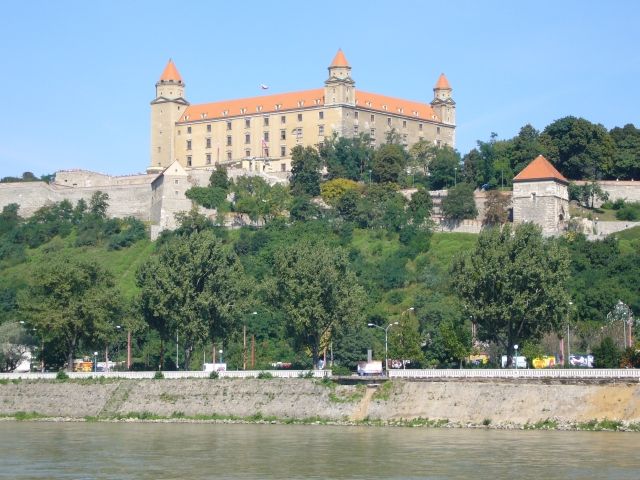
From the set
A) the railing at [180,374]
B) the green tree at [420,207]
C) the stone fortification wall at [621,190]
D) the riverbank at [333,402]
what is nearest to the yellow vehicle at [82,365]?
the railing at [180,374]

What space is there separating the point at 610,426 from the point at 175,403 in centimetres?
2396

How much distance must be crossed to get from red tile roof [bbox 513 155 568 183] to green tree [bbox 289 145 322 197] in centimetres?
2524

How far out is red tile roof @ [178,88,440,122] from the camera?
159 metres

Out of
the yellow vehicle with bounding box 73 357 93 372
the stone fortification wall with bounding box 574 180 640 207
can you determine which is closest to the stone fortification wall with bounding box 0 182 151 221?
the yellow vehicle with bounding box 73 357 93 372

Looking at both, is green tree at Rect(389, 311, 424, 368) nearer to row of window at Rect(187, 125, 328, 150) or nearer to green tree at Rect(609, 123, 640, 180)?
green tree at Rect(609, 123, 640, 180)

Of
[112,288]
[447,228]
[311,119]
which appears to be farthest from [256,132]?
[112,288]

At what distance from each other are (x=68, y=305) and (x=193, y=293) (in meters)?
8.34

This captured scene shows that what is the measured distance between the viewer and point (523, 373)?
2788 inches

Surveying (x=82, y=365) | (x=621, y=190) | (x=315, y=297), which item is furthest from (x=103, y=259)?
(x=315, y=297)

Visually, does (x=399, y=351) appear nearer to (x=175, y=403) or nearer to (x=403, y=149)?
(x=175, y=403)

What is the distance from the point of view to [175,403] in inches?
3036

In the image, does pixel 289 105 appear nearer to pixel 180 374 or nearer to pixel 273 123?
pixel 273 123

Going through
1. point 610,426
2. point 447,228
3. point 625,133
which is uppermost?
point 625,133

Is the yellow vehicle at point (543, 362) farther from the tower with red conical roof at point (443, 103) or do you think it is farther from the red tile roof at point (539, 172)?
the tower with red conical roof at point (443, 103)
